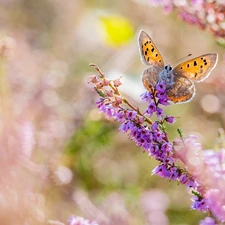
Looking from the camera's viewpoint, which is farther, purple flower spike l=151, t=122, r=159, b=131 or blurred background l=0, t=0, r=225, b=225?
blurred background l=0, t=0, r=225, b=225

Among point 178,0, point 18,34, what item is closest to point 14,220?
point 178,0

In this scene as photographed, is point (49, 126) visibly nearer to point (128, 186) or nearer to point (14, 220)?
point (128, 186)

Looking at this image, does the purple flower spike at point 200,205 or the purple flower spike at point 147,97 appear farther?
the purple flower spike at point 147,97

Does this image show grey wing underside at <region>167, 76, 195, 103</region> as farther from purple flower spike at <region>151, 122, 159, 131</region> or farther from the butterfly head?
purple flower spike at <region>151, 122, 159, 131</region>

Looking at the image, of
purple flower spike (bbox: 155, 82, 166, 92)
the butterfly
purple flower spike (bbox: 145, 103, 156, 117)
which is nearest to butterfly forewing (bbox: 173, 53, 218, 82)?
the butterfly

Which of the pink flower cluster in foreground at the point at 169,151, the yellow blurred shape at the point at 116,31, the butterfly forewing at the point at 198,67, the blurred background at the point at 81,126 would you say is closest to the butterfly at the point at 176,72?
the butterfly forewing at the point at 198,67

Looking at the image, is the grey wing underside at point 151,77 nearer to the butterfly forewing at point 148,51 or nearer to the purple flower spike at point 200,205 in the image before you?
the butterfly forewing at point 148,51
